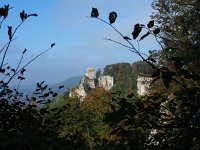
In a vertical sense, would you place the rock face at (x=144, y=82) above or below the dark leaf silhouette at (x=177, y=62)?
above

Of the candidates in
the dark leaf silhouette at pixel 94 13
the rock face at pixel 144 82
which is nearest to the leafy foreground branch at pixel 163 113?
the dark leaf silhouette at pixel 94 13

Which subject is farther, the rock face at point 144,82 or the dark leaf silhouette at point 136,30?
the rock face at point 144,82

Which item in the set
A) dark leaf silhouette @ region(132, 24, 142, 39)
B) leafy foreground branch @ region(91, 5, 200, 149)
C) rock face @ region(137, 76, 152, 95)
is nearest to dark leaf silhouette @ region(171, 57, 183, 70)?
leafy foreground branch @ region(91, 5, 200, 149)

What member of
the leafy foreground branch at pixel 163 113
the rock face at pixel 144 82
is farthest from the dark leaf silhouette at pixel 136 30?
the rock face at pixel 144 82

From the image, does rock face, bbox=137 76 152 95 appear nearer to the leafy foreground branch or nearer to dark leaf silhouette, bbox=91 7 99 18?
the leafy foreground branch

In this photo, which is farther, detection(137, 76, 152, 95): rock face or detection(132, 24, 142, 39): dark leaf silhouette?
detection(137, 76, 152, 95): rock face

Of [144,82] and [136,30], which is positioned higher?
[144,82]

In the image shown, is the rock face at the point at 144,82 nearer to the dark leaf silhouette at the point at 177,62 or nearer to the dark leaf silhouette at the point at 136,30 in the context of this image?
the dark leaf silhouette at the point at 177,62

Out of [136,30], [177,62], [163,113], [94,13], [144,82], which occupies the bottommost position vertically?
[163,113]

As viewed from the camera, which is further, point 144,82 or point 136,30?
point 144,82

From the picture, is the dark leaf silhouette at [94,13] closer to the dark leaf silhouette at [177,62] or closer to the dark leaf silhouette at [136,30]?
the dark leaf silhouette at [136,30]

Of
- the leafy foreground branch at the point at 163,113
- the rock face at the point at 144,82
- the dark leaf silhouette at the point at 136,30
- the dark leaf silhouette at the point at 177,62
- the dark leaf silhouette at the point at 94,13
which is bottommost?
the leafy foreground branch at the point at 163,113

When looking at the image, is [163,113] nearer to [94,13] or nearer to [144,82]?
[94,13]

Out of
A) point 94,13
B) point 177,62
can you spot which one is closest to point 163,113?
point 177,62
